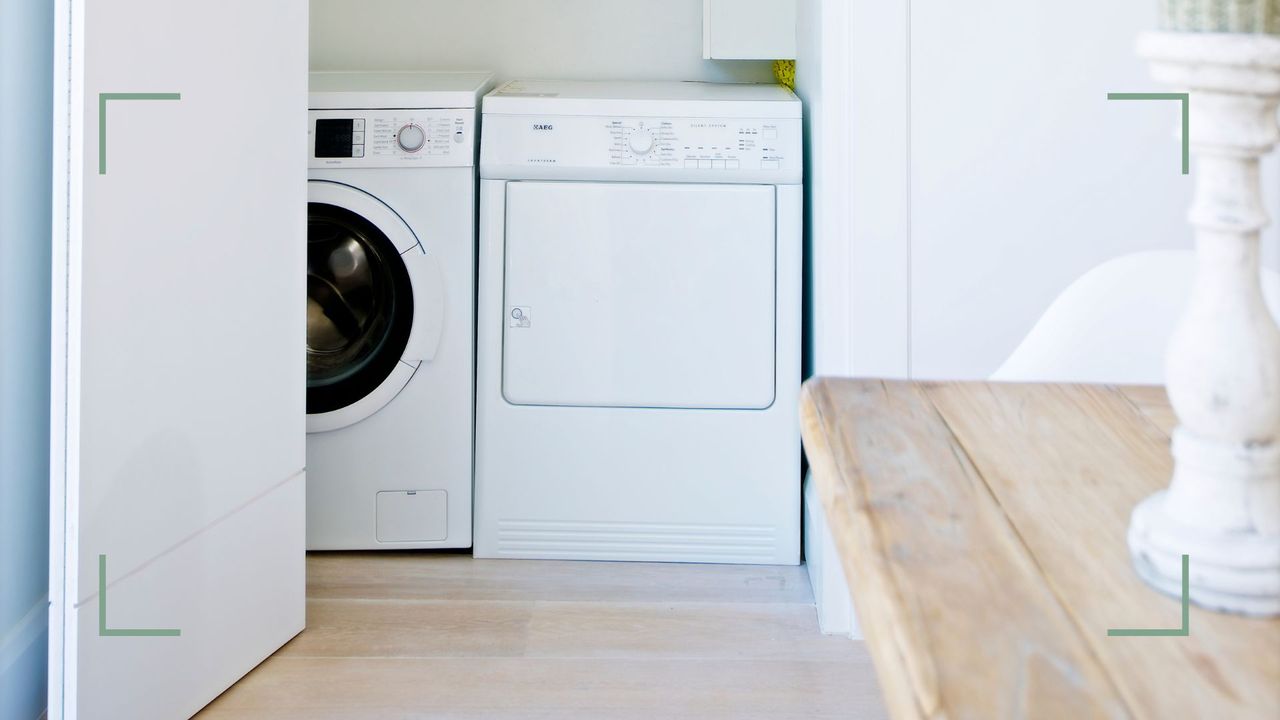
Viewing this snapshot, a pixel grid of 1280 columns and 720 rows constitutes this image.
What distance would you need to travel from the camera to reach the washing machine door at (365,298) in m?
2.34

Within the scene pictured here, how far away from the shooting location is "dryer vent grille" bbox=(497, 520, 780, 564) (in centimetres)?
240

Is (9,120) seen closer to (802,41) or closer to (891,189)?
(891,189)

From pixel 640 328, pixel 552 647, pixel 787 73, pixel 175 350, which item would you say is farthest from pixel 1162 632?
pixel 787 73

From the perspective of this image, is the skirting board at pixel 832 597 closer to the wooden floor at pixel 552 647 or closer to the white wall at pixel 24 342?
the wooden floor at pixel 552 647

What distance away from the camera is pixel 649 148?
233cm

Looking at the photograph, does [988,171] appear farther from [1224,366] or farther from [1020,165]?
[1224,366]

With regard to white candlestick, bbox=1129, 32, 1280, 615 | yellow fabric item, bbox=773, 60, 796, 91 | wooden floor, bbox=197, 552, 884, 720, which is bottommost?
wooden floor, bbox=197, 552, 884, 720

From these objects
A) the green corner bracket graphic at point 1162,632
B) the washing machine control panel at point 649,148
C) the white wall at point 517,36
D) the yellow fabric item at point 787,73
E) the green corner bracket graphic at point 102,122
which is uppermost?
the white wall at point 517,36

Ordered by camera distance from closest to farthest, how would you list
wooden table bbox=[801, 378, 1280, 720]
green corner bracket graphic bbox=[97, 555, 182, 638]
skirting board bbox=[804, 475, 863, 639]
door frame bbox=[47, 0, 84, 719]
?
wooden table bbox=[801, 378, 1280, 720], door frame bbox=[47, 0, 84, 719], green corner bracket graphic bbox=[97, 555, 182, 638], skirting board bbox=[804, 475, 863, 639]

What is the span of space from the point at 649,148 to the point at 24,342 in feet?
3.93

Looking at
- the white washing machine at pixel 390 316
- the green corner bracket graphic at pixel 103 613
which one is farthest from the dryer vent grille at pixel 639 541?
the green corner bracket graphic at pixel 103 613

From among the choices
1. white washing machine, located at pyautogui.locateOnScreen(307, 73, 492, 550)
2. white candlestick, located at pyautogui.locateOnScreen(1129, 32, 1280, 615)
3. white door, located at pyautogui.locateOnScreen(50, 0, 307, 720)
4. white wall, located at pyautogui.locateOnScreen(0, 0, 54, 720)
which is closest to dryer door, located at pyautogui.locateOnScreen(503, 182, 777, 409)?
white washing machine, located at pyautogui.locateOnScreen(307, 73, 492, 550)

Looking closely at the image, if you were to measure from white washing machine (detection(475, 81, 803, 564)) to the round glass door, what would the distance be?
0.59ft

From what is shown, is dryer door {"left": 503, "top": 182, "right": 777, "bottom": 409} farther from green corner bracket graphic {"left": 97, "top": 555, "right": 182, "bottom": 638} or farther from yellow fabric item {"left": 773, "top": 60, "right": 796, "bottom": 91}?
green corner bracket graphic {"left": 97, "top": 555, "right": 182, "bottom": 638}
